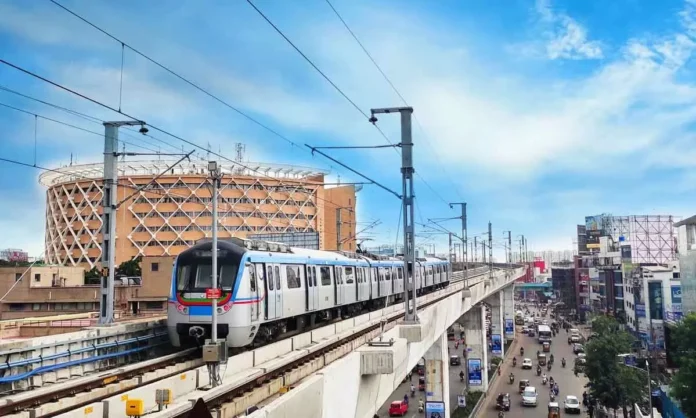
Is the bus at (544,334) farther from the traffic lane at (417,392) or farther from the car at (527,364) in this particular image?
the car at (527,364)

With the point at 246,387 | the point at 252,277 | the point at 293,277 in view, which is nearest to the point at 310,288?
the point at 293,277

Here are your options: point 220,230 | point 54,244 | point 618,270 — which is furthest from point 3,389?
point 54,244

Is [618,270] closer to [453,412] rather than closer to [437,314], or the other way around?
[453,412]

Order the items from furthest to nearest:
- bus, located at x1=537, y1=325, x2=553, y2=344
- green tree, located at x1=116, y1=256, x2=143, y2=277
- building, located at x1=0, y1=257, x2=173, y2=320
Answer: bus, located at x1=537, y1=325, x2=553, y2=344, green tree, located at x1=116, y1=256, x2=143, y2=277, building, located at x1=0, y1=257, x2=173, y2=320

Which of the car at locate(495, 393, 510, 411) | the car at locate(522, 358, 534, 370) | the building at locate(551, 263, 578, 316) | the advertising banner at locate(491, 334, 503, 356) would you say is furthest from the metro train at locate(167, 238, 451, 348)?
the building at locate(551, 263, 578, 316)

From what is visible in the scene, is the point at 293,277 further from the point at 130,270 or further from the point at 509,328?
the point at 509,328

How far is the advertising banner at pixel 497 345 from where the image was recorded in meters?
66.1

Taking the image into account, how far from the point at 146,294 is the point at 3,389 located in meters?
40.8

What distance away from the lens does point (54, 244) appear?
9575 cm

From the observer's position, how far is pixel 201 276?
14.8 m

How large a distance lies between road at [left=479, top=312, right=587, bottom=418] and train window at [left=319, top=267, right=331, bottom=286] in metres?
25.9

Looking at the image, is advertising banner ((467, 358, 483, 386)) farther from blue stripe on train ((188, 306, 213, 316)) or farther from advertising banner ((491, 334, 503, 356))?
blue stripe on train ((188, 306, 213, 316))

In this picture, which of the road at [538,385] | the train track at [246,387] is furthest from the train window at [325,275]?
the road at [538,385]

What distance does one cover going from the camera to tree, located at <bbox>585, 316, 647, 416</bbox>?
36.8 metres
